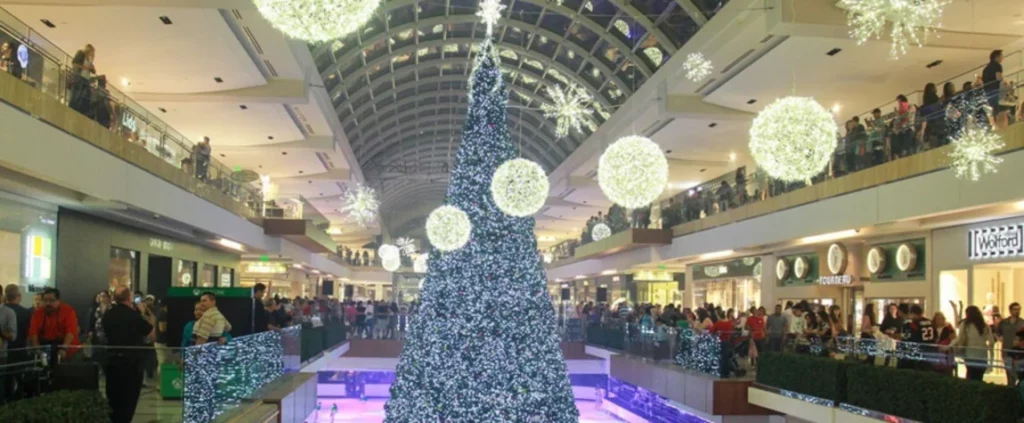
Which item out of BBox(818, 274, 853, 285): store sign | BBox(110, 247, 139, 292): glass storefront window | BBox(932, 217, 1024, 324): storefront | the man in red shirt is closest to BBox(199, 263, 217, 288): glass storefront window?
BBox(110, 247, 139, 292): glass storefront window

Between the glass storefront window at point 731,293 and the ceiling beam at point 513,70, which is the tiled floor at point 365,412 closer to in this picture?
the glass storefront window at point 731,293

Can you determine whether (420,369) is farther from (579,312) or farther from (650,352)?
(579,312)

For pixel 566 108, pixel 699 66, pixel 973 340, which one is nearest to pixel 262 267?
pixel 699 66

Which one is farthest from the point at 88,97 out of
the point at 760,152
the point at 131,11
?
the point at 760,152

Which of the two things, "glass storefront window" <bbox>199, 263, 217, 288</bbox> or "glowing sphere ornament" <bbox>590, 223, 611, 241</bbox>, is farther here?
"glowing sphere ornament" <bbox>590, 223, 611, 241</bbox>

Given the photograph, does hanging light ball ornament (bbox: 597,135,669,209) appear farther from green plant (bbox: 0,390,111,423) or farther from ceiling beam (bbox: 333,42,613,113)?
ceiling beam (bbox: 333,42,613,113)

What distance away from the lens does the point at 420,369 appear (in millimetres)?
14414

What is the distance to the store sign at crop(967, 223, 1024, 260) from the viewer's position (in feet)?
47.4

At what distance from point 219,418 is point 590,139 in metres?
28.7

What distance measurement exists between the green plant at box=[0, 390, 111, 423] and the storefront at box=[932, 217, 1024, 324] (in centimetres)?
1210

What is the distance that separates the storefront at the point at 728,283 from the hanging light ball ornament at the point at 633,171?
12.7 m

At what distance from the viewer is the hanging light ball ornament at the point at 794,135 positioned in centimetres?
1196

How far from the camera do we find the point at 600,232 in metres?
35.1

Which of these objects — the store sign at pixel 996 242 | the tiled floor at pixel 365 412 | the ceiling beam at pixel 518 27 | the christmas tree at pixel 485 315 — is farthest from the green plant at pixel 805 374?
the ceiling beam at pixel 518 27
